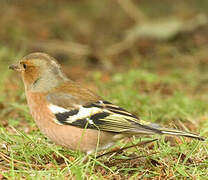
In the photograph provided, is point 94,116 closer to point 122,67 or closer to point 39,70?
point 39,70

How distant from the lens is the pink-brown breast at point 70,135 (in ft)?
13.5

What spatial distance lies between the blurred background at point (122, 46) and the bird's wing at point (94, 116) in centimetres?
181

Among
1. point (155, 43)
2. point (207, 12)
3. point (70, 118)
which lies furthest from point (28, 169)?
point (207, 12)

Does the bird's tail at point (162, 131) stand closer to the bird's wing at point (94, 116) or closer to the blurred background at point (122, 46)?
the bird's wing at point (94, 116)

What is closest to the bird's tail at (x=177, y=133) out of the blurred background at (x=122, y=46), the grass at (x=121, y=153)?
the grass at (x=121, y=153)

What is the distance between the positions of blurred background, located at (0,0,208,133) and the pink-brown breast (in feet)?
6.14

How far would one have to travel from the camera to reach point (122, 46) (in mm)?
10242

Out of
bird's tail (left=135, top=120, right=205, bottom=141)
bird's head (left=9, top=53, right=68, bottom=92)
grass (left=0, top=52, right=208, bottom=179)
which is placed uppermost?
bird's head (left=9, top=53, right=68, bottom=92)

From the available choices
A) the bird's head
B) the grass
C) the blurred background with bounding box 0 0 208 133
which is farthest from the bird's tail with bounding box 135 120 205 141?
the blurred background with bounding box 0 0 208 133

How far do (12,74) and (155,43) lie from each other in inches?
154

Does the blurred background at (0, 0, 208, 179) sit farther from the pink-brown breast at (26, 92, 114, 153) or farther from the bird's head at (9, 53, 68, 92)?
the bird's head at (9, 53, 68, 92)

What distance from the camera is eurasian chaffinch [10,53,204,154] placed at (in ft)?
13.4

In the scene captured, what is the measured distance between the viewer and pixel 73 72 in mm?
8703

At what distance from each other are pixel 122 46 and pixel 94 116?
6.22 metres
